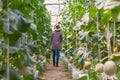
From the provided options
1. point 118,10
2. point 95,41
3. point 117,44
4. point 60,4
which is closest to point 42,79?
point 95,41

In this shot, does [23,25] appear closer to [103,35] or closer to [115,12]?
[115,12]

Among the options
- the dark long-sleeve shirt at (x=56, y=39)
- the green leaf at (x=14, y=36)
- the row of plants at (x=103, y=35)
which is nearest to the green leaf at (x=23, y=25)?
the green leaf at (x=14, y=36)

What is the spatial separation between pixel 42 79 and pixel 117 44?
179 inches

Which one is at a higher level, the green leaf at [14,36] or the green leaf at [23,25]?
the green leaf at [23,25]

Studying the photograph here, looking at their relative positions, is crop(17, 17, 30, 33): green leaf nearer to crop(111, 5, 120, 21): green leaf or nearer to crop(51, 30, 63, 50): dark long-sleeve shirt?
crop(111, 5, 120, 21): green leaf

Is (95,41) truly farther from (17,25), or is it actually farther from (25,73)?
(17,25)

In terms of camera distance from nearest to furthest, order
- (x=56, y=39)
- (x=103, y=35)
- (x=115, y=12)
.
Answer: (x=115, y=12) → (x=103, y=35) → (x=56, y=39)

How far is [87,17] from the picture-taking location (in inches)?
113

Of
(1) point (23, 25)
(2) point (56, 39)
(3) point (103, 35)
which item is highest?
(1) point (23, 25)

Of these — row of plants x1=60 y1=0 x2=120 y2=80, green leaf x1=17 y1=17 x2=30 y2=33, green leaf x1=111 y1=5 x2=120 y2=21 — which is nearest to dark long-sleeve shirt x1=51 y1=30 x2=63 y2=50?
row of plants x1=60 y1=0 x2=120 y2=80

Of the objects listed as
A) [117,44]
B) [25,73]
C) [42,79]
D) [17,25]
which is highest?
[17,25]

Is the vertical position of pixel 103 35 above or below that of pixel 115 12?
below

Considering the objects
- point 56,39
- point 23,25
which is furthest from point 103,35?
point 56,39

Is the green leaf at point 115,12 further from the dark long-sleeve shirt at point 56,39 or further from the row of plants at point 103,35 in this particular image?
the dark long-sleeve shirt at point 56,39
